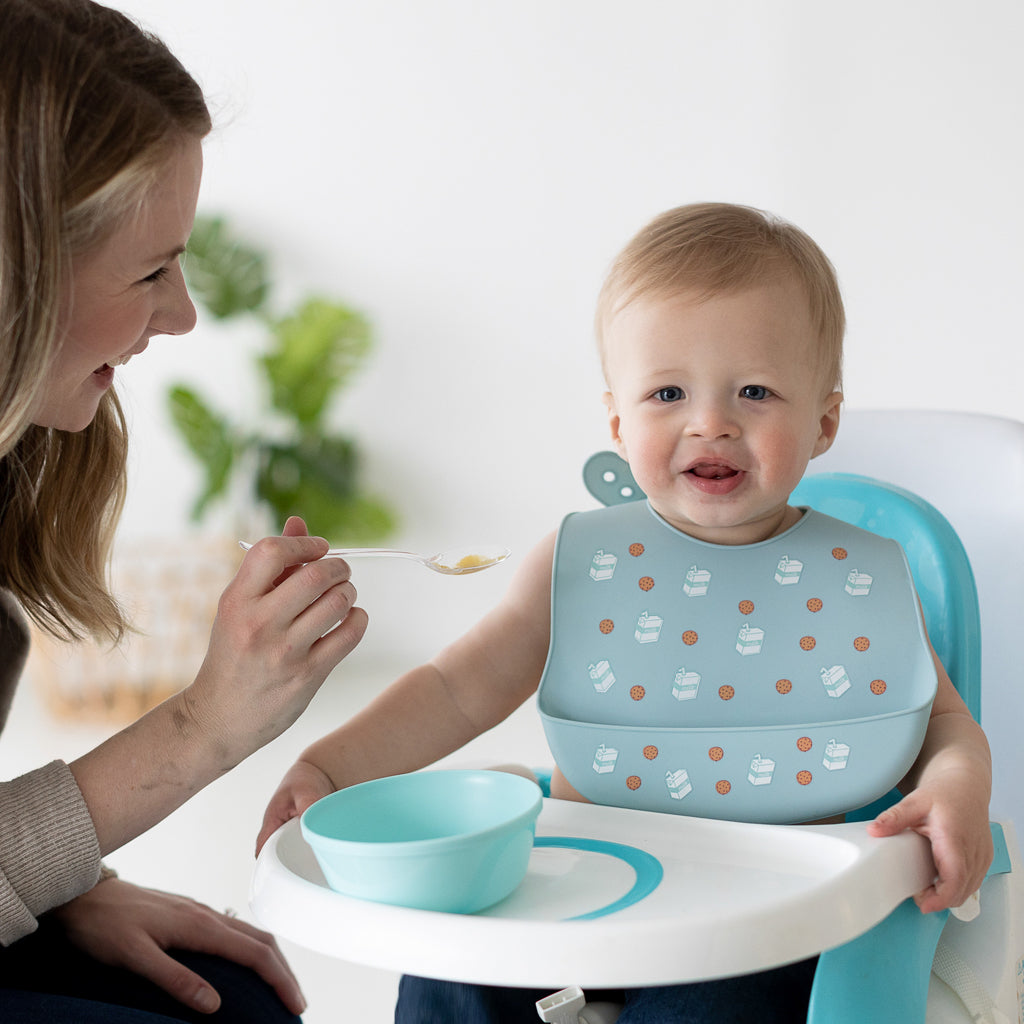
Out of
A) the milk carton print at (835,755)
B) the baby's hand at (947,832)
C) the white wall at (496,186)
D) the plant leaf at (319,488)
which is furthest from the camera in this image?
the plant leaf at (319,488)

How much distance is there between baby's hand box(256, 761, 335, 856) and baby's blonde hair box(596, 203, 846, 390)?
18.0 inches

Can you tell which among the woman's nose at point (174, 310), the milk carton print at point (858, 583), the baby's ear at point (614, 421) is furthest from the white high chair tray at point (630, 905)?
the woman's nose at point (174, 310)

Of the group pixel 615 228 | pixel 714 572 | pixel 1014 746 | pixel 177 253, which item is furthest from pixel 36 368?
pixel 615 228

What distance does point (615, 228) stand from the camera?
3742 mm

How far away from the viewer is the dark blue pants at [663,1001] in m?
0.82

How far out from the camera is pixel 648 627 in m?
0.95

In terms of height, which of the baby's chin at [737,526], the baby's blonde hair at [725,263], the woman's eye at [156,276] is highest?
the baby's blonde hair at [725,263]

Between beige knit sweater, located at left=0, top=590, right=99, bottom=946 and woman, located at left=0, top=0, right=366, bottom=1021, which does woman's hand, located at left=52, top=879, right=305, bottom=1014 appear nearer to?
woman, located at left=0, top=0, right=366, bottom=1021

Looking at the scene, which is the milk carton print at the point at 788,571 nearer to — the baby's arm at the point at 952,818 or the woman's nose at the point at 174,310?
the baby's arm at the point at 952,818

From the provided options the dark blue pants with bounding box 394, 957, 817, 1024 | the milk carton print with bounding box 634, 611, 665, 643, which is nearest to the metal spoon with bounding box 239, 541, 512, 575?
the milk carton print with bounding box 634, 611, 665, 643

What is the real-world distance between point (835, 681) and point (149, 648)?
2827 mm

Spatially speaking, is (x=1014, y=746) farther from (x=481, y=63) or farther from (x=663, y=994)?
(x=481, y=63)

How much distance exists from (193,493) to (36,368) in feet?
10.9

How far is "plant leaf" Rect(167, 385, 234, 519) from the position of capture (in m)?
3.66
